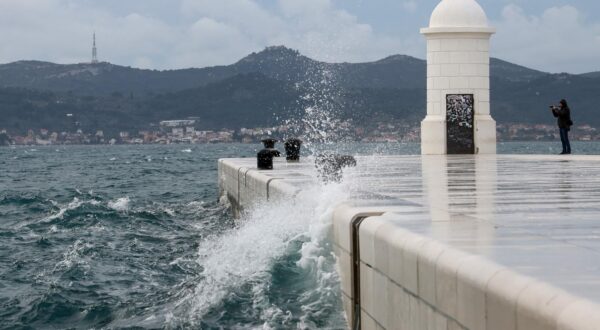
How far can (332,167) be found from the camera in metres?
12.8

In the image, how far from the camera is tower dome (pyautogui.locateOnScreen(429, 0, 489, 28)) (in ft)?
85.6

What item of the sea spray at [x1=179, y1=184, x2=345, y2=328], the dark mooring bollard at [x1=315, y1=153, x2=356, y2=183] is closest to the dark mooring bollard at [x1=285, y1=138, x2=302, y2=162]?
the sea spray at [x1=179, y1=184, x2=345, y2=328]

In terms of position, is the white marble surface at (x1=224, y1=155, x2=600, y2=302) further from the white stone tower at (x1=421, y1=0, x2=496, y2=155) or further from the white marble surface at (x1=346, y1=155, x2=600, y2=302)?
the white stone tower at (x1=421, y1=0, x2=496, y2=155)

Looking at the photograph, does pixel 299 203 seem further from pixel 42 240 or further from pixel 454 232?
pixel 42 240

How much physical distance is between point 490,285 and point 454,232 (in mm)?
1859

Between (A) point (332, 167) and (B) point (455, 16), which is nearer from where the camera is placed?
(A) point (332, 167)

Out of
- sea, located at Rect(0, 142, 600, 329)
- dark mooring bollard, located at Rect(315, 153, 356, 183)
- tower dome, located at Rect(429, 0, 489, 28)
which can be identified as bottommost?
sea, located at Rect(0, 142, 600, 329)

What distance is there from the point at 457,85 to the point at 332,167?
1399 centimetres

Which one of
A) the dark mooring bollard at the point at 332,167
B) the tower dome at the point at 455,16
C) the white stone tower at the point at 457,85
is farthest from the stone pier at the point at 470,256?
the tower dome at the point at 455,16

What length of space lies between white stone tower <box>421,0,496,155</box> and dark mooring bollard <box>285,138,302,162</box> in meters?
4.37

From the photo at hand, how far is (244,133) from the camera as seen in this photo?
556 feet

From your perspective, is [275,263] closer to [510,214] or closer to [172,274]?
[172,274]

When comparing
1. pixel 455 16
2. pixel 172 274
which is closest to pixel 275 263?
pixel 172 274

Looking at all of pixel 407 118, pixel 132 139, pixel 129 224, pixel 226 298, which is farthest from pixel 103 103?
pixel 226 298
